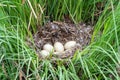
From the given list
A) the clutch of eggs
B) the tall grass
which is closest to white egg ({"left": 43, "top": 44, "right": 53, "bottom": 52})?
the clutch of eggs

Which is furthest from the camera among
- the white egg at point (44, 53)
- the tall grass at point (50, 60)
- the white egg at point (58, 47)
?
the white egg at point (58, 47)

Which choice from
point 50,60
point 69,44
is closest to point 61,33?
point 69,44

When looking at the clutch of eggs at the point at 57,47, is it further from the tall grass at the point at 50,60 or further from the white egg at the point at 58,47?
the tall grass at the point at 50,60

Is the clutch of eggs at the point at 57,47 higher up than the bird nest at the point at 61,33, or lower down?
lower down

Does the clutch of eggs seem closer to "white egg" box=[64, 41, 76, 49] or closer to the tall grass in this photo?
"white egg" box=[64, 41, 76, 49]

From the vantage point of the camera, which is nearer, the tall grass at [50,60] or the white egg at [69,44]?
the tall grass at [50,60]

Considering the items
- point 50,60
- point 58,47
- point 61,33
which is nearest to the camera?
point 50,60

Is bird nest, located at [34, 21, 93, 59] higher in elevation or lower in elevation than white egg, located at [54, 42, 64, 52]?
higher

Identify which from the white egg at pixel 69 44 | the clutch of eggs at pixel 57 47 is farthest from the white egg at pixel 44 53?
the white egg at pixel 69 44

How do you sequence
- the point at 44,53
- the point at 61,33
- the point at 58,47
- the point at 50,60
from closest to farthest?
the point at 50,60
the point at 44,53
the point at 58,47
the point at 61,33

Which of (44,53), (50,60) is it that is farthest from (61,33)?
(50,60)

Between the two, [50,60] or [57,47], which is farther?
[57,47]

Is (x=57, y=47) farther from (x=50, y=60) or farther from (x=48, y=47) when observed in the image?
(x=50, y=60)
